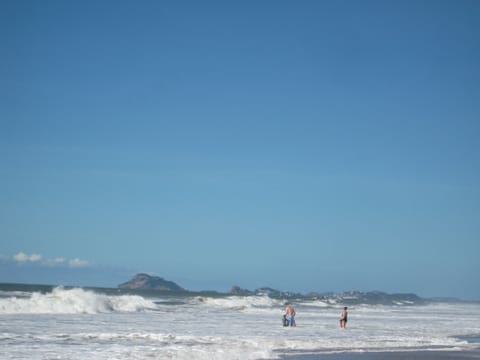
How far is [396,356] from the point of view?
19203 mm

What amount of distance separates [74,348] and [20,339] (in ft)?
10.7

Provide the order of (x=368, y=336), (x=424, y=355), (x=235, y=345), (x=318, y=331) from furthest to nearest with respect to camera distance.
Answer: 1. (x=318, y=331)
2. (x=368, y=336)
3. (x=235, y=345)
4. (x=424, y=355)

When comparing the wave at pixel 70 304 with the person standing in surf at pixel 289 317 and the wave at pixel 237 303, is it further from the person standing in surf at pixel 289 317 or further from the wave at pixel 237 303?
the person standing in surf at pixel 289 317

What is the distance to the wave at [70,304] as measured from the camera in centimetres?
3794

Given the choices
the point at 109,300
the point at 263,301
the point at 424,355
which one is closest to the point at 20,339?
the point at 424,355

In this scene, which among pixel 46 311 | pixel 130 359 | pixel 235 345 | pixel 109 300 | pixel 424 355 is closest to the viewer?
pixel 130 359

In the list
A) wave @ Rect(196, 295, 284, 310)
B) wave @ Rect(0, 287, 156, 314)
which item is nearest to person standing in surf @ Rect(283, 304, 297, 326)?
wave @ Rect(0, 287, 156, 314)

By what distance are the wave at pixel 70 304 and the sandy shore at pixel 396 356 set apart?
23683 millimetres

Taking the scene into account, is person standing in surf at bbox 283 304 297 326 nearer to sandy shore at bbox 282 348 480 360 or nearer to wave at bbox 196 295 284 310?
sandy shore at bbox 282 348 480 360

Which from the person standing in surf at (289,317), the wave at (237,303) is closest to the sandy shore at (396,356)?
the person standing in surf at (289,317)

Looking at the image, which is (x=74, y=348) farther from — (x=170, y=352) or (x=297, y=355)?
(x=297, y=355)

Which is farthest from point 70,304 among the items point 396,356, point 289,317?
point 396,356

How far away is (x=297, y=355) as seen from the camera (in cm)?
1902

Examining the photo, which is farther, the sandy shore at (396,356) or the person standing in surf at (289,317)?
the person standing in surf at (289,317)
